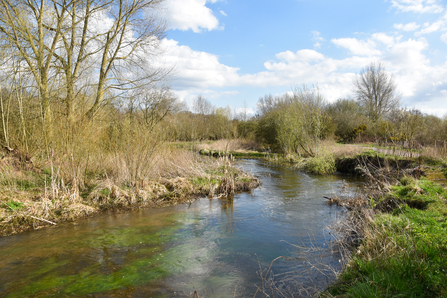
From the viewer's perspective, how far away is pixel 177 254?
5723 millimetres

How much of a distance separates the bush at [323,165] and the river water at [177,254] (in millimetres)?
7317

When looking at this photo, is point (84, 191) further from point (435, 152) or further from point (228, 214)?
point (435, 152)

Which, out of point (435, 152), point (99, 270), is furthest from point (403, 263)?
point (435, 152)

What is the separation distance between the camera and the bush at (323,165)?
52.1 ft

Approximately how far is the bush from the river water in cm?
732

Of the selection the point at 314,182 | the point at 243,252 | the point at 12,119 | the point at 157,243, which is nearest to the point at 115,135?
the point at 12,119

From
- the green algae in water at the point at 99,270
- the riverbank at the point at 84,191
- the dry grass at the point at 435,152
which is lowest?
the green algae in water at the point at 99,270

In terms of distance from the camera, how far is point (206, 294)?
4289 millimetres

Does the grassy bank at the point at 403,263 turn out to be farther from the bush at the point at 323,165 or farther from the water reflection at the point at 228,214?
the bush at the point at 323,165

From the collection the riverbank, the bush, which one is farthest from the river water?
the bush

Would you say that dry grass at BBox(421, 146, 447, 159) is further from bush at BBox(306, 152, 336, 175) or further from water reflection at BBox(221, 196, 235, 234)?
water reflection at BBox(221, 196, 235, 234)

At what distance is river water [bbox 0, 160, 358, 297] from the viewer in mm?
4496

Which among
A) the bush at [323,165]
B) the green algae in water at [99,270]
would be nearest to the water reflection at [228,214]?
the green algae in water at [99,270]

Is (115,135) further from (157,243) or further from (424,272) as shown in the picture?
(424,272)
